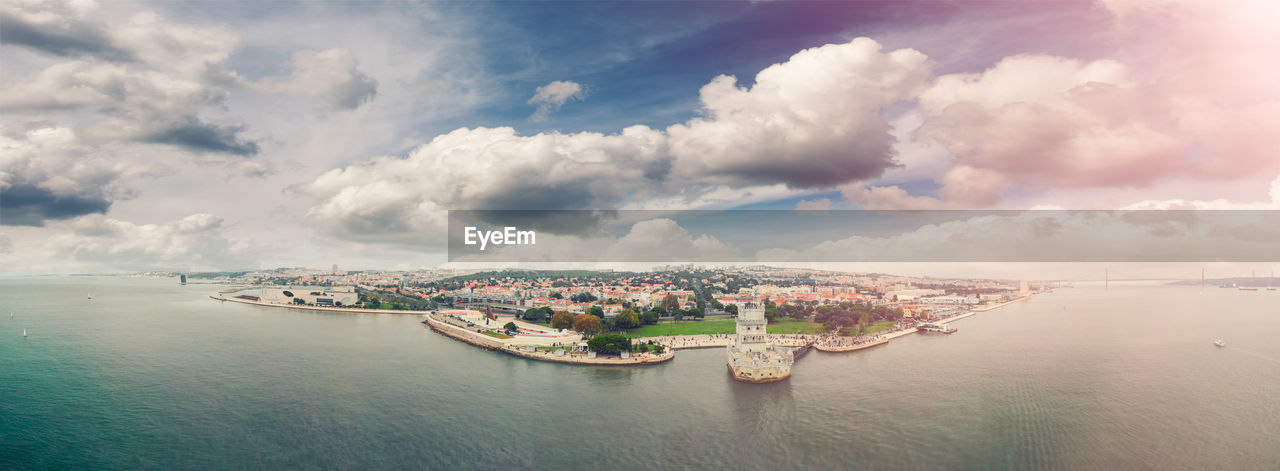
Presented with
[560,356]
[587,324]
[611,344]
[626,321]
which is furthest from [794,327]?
[560,356]

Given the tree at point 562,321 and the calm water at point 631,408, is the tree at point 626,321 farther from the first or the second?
the calm water at point 631,408

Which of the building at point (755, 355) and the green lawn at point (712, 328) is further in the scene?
the green lawn at point (712, 328)

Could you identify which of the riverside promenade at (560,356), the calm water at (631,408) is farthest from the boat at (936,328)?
the riverside promenade at (560,356)

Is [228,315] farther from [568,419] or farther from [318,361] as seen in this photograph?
[568,419]

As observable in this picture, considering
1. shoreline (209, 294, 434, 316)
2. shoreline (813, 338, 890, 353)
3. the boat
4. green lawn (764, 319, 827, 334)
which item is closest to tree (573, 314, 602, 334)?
green lawn (764, 319, 827, 334)

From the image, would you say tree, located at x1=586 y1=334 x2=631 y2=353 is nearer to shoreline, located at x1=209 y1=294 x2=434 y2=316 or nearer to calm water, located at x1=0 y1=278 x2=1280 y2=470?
calm water, located at x1=0 y1=278 x2=1280 y2=470
